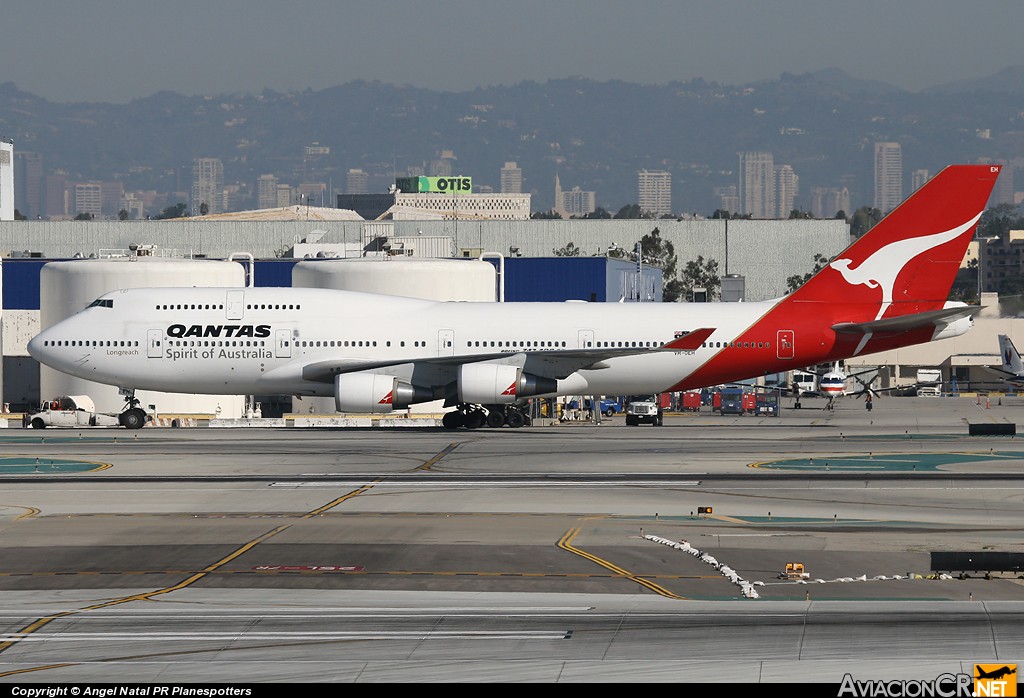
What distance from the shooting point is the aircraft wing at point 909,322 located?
53.4 m

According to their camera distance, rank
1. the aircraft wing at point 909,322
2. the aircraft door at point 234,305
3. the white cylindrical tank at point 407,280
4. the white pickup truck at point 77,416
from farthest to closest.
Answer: the white cylindrical tank at point 407,280
the white pickup truck at point 77,416
the aircraft door at point 234,305
the aircraft wing at point 909,322

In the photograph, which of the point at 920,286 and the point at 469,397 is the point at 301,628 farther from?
the point at 920,286

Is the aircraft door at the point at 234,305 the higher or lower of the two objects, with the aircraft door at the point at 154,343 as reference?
higher

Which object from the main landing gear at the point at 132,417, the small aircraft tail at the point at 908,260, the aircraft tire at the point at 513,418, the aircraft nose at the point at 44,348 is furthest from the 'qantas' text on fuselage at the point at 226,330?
the small aircraft tail at the point at 908,260

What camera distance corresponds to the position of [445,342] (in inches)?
2186

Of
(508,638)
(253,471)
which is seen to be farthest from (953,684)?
(253,471)

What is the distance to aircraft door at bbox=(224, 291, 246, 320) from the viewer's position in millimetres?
55375

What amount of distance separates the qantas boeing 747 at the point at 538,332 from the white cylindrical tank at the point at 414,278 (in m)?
14.3

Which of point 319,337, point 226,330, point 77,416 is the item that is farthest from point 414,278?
point 77,416

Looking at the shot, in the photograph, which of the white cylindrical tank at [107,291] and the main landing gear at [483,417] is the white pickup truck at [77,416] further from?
the main landing gear at [483,417]

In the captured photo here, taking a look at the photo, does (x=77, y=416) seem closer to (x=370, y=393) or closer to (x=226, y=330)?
(x=226, y=330)

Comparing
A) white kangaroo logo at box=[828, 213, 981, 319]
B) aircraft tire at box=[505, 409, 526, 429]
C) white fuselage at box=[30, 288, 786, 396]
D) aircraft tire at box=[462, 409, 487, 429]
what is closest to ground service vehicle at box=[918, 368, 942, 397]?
white kangaroo logo at box=[828, 213, 981, 319]

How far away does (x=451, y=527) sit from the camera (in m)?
30.2

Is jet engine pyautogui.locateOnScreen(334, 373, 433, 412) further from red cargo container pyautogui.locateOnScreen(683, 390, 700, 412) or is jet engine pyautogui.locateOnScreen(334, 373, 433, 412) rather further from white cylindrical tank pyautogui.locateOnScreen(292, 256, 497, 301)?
red cargo container pyautogui.locateOnScreen(683, 390, 700, 412)
